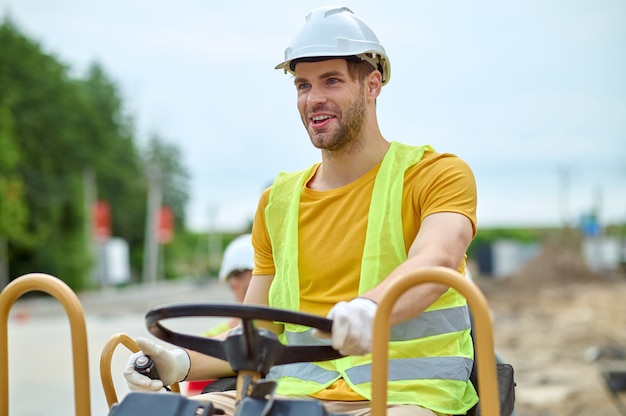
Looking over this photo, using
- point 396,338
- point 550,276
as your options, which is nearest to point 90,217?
point 550,276

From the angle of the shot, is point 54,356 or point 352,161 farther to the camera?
point 54,356

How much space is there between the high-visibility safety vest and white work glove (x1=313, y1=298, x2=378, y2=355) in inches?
18.8

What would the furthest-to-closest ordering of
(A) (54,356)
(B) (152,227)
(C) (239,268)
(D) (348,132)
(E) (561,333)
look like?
1. (B) (152,227)
2. (E) (561,333)
3. (A) (54,356)
4. (C) (239,268)
5. (D) (348,132)

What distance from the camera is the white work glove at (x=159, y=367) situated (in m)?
2.82

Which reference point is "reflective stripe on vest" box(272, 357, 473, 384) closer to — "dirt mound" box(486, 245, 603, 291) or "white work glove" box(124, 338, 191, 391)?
"white work glove" box(124, 338, 191, 391)

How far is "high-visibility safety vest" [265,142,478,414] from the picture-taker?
2916 millimetres

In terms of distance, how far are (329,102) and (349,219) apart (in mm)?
386

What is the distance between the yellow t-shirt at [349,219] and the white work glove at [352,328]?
1.98ft

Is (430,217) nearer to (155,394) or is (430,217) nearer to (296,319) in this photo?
(296,319)

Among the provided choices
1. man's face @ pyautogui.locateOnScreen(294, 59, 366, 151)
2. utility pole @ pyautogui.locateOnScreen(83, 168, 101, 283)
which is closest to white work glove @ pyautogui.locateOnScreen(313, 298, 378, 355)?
man's face @ pyautogui.locateOnScreen(294, 59, 366, 151)

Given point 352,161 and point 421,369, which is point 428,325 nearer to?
point 421,369

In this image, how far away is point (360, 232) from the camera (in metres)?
3.11

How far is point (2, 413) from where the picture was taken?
2623 mm

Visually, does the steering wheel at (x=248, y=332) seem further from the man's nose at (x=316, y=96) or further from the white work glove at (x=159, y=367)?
the man's nose at (x=316, y=96)
